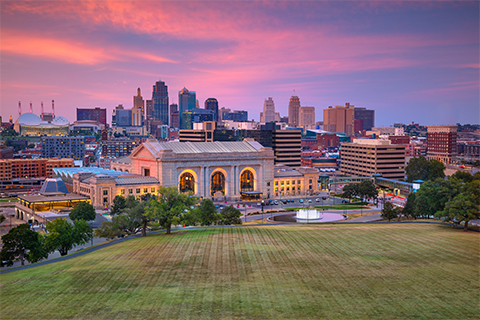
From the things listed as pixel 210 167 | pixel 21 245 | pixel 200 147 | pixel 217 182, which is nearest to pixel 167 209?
pixel 21 245

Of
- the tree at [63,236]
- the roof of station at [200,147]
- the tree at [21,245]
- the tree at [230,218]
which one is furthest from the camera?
the roof of station at [200,147]

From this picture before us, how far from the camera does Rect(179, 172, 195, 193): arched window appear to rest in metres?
160

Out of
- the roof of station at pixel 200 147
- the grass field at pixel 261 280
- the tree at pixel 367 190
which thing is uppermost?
the roof of station at pixel 200 147

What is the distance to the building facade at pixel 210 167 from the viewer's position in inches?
6156

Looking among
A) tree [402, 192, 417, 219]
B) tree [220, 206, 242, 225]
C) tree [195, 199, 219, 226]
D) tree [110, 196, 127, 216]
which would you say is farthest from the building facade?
tree [402, 192, 417, 219]

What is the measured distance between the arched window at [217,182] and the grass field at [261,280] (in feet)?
298

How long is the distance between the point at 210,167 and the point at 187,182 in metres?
9.26

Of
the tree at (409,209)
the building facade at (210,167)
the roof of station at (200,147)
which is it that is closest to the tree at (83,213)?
the building facade at (210,167)

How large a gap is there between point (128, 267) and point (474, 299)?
37.7m

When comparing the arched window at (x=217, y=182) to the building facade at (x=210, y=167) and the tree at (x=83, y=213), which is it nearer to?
the building facade at (x=210, y=167)

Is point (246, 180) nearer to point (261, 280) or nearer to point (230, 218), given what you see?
point (230, 218)

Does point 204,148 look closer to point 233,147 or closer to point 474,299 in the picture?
point 233,147

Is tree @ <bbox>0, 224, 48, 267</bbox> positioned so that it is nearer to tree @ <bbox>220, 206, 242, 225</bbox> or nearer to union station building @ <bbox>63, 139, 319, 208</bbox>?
tree @ <bbox>220, 206, 242, 225</bbox>

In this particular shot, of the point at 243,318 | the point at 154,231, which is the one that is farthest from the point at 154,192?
the point at 243,318
